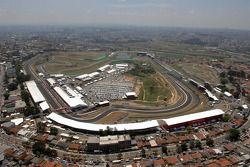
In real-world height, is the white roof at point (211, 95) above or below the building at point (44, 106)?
above

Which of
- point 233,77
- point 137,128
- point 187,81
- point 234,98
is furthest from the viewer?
point 233,77

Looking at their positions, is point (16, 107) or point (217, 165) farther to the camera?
point (16, 107)

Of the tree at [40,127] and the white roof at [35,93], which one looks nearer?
the tree at [40,127]

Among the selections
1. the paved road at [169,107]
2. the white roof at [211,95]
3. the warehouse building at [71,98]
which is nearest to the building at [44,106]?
the warehouse building at [71,98]

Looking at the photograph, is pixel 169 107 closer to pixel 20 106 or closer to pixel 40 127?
pixel 40 127

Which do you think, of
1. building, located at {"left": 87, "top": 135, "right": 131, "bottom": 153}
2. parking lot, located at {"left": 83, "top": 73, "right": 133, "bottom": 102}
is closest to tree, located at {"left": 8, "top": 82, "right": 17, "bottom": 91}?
parking lot, located at {"left": 83, "top": 73, "right": 133, "bottom": 102}

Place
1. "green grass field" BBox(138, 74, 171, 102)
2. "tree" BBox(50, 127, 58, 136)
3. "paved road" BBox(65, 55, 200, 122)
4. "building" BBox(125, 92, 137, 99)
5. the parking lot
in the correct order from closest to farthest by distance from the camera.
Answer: "tree" BBox(50, 127, 58, 136) < "paved road" BBox(65, 55, 200, 122) < "building" BBox(125, 92, 137, 99) < "green grass field" BBox(138, 74, 171, 102) < the parking lot

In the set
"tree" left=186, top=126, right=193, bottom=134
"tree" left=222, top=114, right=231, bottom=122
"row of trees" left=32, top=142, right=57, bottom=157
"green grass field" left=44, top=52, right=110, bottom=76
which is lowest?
"row of trees" left=32, top=142, right=57, bottom=157

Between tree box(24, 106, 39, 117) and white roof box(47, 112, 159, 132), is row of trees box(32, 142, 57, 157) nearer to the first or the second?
white roof box(47, 112, 159, 132)

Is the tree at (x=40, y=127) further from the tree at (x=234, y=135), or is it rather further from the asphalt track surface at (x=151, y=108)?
the tree at (x=234, y=135)

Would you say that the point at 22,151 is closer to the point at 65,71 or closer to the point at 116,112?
the point at 116,112

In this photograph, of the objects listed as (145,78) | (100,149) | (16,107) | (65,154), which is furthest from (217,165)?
(145,78)
